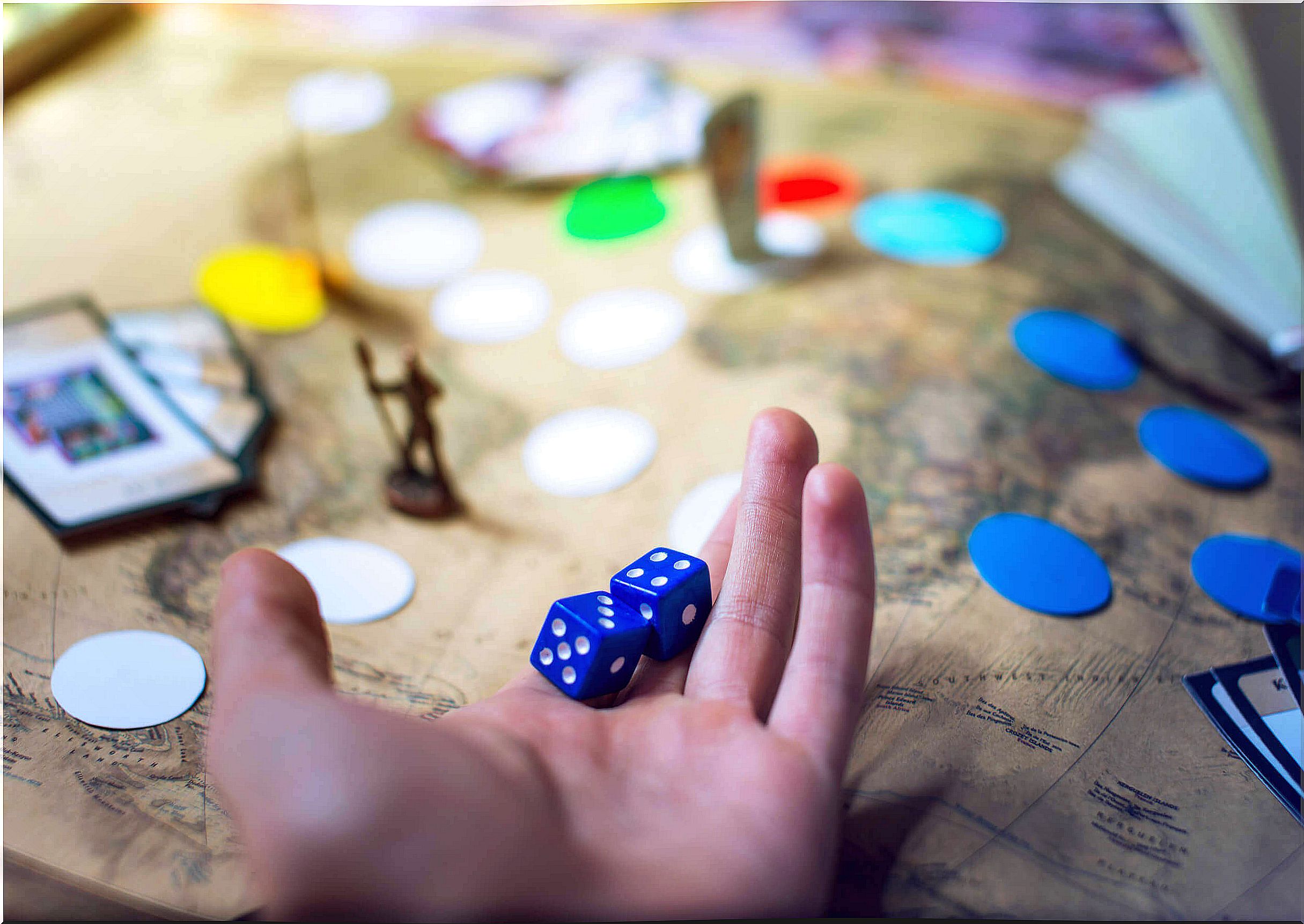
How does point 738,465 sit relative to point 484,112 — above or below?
below

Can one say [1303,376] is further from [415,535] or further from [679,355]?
[415,535]

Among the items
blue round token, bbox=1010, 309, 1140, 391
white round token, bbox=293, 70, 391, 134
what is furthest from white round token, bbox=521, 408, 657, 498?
white round token, bbox=293, 70, 391, 134

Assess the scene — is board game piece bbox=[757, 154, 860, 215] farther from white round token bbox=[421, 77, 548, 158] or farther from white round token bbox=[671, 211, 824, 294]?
white round token bbox=[421, 77, 548, 158]

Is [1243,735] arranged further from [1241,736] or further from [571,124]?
[571,124]

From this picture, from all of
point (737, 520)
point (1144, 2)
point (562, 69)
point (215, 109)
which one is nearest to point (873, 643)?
point (737, 520)

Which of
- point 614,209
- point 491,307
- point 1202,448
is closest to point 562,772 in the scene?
point 491,307

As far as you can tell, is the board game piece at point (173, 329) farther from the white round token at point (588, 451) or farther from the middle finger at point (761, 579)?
the middle finger at point (761, 579)

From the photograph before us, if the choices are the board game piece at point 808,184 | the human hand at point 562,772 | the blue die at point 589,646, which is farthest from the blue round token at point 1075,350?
the blue die at point 589,646
